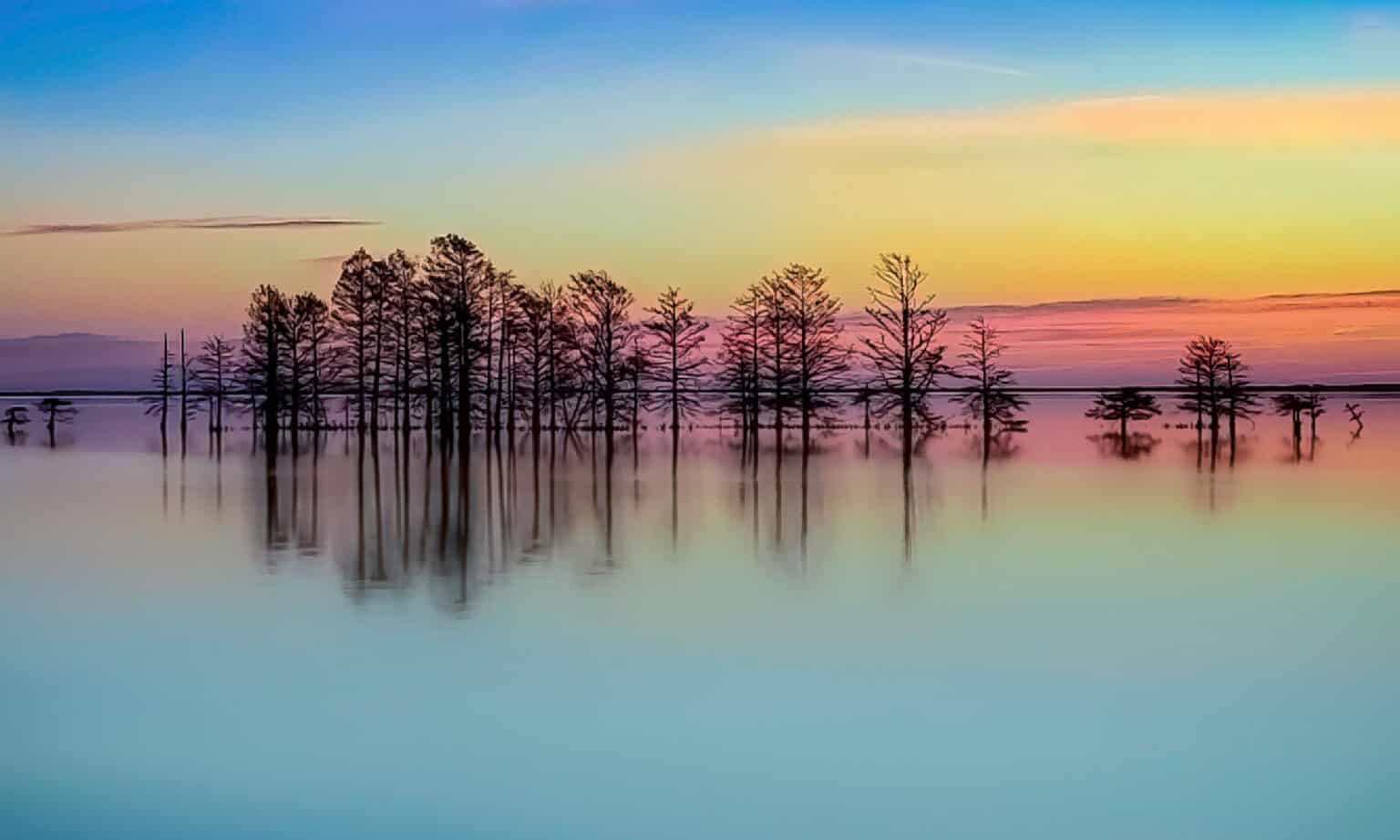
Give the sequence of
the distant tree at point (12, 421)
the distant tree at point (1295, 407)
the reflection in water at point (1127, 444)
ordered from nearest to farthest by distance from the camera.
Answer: the reflection in water at point (1127, 444) → the distant tree at point (1295, 407) → the distant tree at point (12, 421)

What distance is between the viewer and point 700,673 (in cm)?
872

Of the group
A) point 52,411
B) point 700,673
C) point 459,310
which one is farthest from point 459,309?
point 700,673

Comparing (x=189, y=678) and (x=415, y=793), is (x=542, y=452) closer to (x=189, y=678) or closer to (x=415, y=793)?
(x=189, y=678)

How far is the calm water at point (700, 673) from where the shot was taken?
6.24 meters

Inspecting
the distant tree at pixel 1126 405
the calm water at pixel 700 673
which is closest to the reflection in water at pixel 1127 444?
the distant tree at pixel 1126 405

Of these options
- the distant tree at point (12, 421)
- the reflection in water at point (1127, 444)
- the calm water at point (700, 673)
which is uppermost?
the distant tree at point (12, 421)

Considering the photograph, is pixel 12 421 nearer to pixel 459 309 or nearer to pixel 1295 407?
pixel 459 309

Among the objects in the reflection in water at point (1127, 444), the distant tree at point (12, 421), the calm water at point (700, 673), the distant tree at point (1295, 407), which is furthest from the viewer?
the distant tree at point (12, 421)

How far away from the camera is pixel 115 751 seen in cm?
697

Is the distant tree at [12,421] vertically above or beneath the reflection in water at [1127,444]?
above

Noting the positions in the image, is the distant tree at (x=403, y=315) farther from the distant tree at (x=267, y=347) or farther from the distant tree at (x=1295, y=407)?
the distant tree at (x=1295, y=407)

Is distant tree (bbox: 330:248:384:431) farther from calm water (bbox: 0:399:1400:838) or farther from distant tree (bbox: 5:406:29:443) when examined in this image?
calm water (bbox: 0:399:1400:838)

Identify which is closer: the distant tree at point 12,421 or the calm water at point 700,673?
the calm water at point 700,673

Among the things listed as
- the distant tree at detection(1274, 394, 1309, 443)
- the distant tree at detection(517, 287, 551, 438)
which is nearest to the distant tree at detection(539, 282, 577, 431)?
the distant tree at detection(517, 287, 551, 438)
